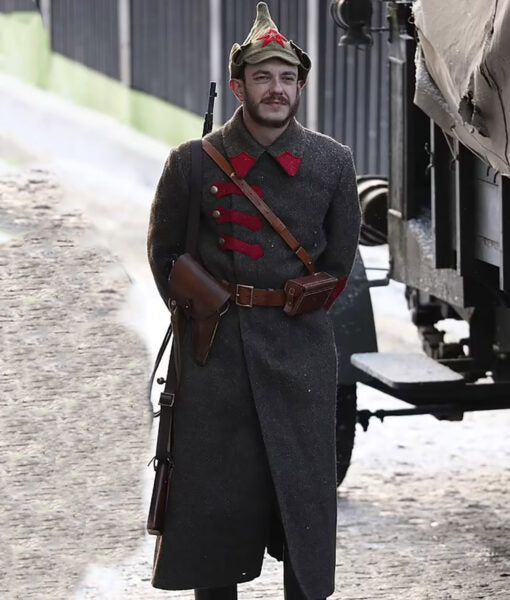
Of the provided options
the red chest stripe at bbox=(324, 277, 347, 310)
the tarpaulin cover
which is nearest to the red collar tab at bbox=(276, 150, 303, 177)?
→ the red chest stripe at bbox=(324, 277, 347, 310)

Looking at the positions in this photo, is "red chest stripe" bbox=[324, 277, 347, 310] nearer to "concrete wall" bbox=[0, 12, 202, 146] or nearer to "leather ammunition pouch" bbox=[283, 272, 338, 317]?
"leather ammunition pouch" bbox=[283, 272, 338, 317]

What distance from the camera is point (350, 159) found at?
432 centimetres

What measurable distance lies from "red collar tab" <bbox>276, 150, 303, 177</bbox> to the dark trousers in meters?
0.98

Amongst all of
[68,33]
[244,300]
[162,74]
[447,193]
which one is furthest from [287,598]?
[68,33]

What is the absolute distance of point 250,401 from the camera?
4230mm

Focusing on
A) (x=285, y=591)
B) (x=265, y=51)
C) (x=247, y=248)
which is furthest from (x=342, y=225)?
(x=285, y=591)

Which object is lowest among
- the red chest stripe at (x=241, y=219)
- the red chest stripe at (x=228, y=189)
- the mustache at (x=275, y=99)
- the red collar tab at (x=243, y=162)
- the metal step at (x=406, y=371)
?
the metal step at (x=406, y=371)

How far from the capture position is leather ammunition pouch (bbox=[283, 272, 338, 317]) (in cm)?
416

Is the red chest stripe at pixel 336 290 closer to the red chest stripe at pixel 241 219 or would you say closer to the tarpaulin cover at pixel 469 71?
the red chest stripe at pixel 241 219

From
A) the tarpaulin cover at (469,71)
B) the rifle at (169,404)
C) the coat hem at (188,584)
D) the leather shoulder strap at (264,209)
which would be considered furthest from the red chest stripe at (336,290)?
the coat hem at (188,584)

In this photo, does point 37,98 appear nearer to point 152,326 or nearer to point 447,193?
point 152,326

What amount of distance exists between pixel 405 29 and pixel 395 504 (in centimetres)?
183

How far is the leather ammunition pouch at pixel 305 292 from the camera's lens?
4.16 m

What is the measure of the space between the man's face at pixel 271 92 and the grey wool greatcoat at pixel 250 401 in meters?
0.09
